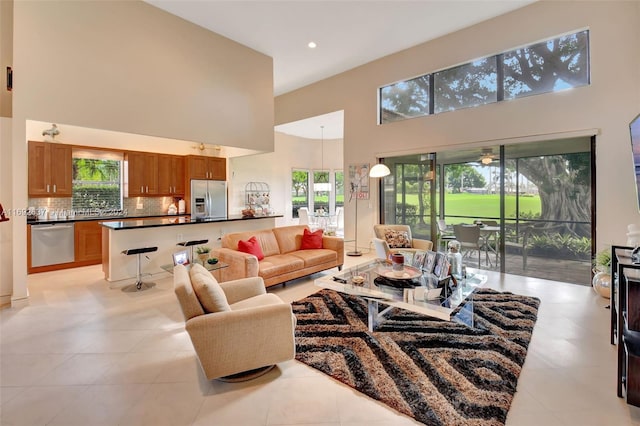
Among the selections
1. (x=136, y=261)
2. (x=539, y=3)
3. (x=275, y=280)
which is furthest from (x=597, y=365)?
(x=136, y=261)

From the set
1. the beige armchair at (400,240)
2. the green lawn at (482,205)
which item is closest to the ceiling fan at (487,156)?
the green lawn at (482,205)

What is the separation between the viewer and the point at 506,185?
16.0 feet

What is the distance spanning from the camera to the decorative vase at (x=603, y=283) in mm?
3672

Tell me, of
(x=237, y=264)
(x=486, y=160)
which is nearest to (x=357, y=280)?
(x=237, y=264)

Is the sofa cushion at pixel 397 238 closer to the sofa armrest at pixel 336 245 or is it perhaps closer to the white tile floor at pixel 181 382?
the sofa armrest at pixel 336 245

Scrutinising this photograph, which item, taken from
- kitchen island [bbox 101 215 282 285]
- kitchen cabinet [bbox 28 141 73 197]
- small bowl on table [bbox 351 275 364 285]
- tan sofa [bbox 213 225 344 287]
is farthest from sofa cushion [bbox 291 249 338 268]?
kitchen cabinet [bbox 28 141 73 197]

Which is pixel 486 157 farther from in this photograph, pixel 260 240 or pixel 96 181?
pixel 96 181

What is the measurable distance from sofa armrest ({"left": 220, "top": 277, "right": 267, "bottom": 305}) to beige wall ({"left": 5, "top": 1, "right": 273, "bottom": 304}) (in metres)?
3.05

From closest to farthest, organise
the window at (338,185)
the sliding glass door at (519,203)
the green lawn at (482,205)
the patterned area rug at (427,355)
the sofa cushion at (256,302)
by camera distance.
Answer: the patterned area rug at (427,355) < the sofa cushion at (256,302) < the sliding glass door at (519,203) < the green lawn at (482,205) < the window at (338,185)

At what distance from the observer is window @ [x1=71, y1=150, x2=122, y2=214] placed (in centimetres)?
588

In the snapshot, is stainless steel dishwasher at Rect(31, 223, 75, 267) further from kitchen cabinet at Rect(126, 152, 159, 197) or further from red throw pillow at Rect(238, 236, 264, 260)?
red throw pillow at Rect(238, 236, 264, 260)

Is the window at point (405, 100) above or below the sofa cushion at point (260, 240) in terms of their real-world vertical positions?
above

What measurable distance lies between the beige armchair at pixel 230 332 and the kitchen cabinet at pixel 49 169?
493 cm

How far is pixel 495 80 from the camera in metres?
4.97
